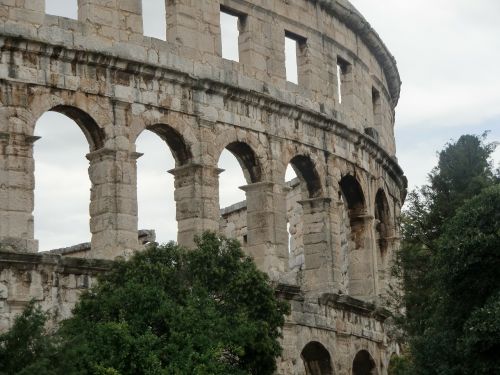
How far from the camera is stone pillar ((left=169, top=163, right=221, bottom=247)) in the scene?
25781 mm

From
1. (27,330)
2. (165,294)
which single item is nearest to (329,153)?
(165,294)

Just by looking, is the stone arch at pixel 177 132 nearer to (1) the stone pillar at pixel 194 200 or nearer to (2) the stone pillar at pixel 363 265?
(1) the stone pillar at pixel 194 200

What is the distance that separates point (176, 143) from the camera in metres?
26.1

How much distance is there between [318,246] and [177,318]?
978 centimetres

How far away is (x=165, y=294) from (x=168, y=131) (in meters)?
6.49

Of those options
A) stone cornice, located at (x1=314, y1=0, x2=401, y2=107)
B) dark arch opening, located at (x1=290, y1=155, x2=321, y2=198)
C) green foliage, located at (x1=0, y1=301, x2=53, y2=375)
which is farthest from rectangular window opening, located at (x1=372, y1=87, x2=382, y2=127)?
green foliage, located at (x1=0, y1=301, x2=53, y2=375)

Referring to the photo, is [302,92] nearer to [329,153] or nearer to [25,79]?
[329,153]

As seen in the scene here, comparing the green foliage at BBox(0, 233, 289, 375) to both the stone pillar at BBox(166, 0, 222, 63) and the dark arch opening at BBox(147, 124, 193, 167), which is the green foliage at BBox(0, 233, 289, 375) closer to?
the dark arch opening at BBox(147, 124, 193, 167)

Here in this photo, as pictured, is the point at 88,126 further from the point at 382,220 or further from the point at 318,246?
the point at 382,220

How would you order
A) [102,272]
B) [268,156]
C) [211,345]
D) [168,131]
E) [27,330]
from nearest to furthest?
[27,330] < [211,345] < [102,272] < [168,131] < [268,156]

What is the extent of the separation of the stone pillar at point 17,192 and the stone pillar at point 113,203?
154 centimetres

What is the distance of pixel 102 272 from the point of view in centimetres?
2308

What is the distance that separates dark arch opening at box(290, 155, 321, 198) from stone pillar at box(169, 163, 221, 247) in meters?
3.25

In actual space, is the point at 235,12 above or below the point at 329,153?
above
